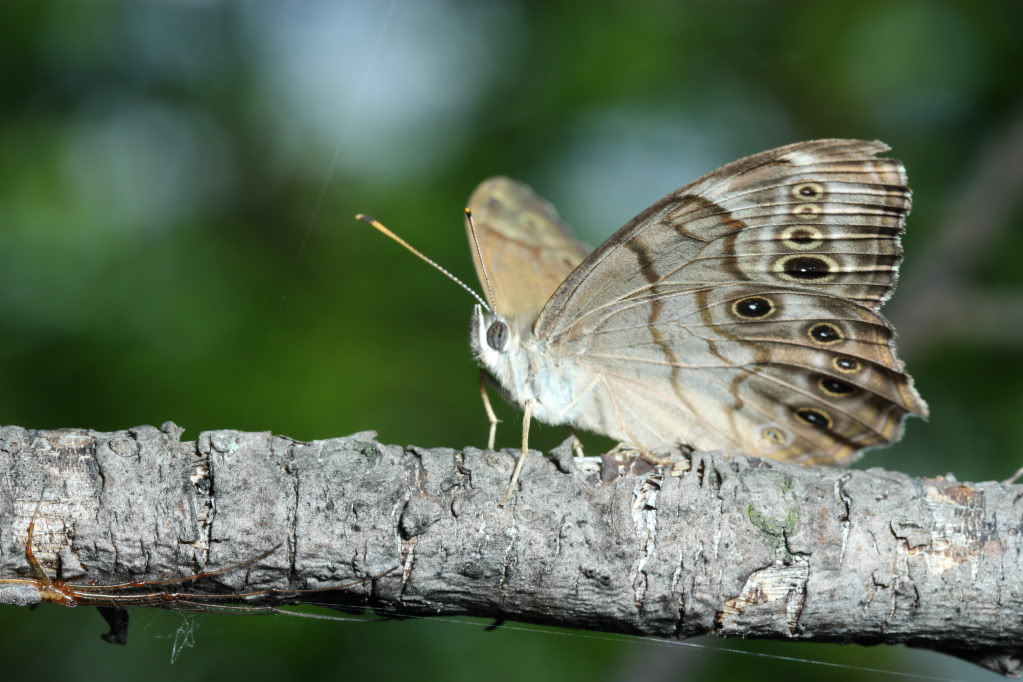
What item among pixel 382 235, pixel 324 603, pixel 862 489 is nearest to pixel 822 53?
pixel 382 235

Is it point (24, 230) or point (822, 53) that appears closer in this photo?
point (24, 230)

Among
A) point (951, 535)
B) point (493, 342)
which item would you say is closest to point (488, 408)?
point (493, 342)

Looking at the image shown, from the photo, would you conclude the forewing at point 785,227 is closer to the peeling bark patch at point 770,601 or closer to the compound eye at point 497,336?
the compound eye at point 497,336

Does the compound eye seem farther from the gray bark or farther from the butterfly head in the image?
the gray bark

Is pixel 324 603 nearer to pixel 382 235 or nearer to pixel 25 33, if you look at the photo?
pixel 382 235

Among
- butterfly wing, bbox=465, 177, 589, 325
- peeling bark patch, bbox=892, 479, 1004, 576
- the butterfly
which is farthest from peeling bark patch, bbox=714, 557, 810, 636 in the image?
butterfly wing, bbox=465, 177, 589, 325

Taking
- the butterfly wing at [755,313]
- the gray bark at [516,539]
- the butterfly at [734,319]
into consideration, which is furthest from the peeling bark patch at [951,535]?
the butterfly wing at [755,313]
